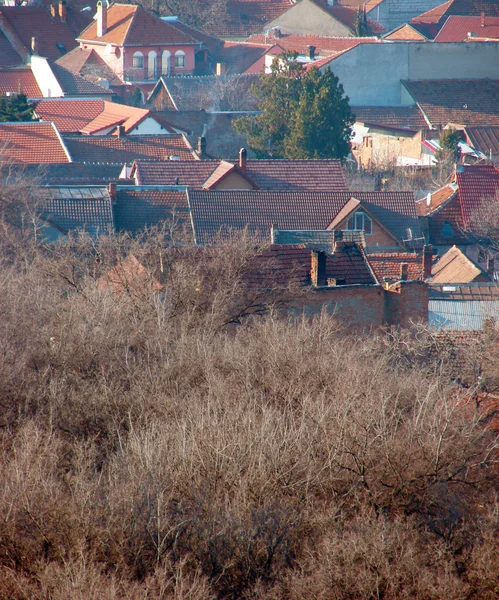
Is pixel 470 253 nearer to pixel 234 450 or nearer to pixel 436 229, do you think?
pixel 436 229

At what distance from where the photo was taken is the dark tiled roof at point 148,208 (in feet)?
88.2

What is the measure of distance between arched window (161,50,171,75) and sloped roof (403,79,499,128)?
47.1 feet

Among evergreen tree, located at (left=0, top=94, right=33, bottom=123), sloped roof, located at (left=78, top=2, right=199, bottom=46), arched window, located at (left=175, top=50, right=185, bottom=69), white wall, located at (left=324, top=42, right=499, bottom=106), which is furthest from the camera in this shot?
arched window, located at (left=175, top=50, right=185, bottom=69)

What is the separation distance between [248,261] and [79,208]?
8546mm

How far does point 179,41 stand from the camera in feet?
184

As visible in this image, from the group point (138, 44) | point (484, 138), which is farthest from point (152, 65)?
point (484, 138)

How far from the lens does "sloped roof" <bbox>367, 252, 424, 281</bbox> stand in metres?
23.4

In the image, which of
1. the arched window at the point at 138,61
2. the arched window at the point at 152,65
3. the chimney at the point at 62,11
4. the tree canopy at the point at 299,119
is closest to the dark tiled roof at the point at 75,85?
the arched window at the point at 138,61

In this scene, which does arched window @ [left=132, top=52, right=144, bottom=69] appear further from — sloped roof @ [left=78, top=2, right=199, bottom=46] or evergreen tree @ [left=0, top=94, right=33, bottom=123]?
evergreen tree @ [left=0, top=94, right=33, bottom=123]

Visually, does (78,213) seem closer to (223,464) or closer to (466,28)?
(223,464)

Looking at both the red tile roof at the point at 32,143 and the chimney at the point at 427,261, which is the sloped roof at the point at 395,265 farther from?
the red tile roof at the point at 32,143

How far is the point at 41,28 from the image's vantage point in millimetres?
57312

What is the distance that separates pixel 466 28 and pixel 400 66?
13.2 metres

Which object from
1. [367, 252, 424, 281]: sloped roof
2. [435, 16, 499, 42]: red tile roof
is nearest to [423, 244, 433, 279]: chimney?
[367, 252, 424, 281]: sloped roof
